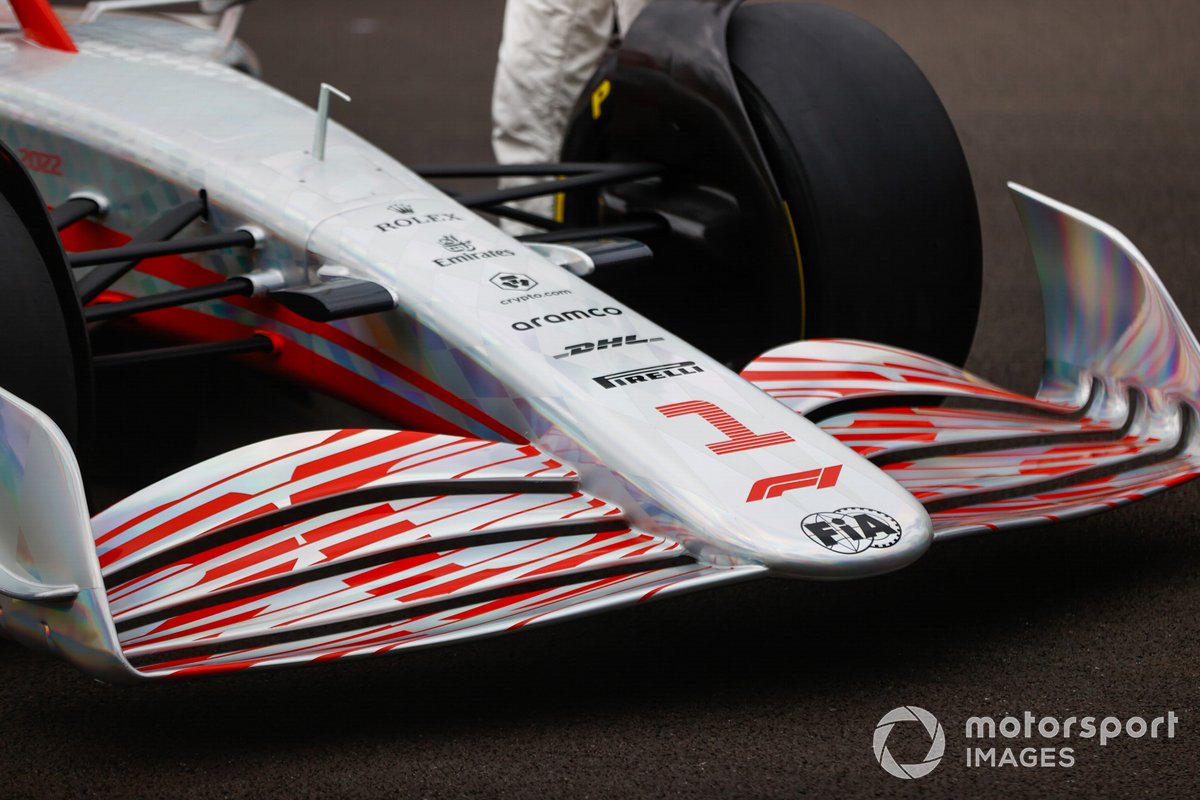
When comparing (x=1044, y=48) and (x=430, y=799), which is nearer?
(x=430, y=799)

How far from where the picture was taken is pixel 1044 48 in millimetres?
6582

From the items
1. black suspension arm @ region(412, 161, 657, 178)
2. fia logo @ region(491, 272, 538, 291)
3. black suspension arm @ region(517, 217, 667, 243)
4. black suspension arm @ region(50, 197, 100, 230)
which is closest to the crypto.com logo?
fia logo @ region(491, 272, 538, 291)

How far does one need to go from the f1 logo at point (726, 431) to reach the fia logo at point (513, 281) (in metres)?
0.32

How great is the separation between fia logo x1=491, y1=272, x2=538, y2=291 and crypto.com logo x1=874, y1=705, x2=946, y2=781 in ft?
2.34

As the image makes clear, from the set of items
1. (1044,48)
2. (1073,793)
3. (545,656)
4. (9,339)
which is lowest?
(1044,48)

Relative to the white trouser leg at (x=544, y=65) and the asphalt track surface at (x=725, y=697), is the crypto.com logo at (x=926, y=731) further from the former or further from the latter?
the white trouser leg at (x=544, y=65)

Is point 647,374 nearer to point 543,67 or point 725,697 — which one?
point 725,697

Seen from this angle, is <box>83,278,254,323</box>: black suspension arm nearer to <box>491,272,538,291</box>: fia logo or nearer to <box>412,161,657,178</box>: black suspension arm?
<box>491,272,538,291</box>: fia logo

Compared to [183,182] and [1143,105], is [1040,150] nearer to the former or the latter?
[1143,105]

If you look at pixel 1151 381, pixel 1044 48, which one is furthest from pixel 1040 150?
pixel 1151 381

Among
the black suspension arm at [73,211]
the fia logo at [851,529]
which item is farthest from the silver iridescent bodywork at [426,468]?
the black suspension arm at [73,211]

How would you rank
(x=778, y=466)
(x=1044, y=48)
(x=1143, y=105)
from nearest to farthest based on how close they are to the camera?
(x=778, y=466)
(x=1143, y=105)
(x=1044, y=48)

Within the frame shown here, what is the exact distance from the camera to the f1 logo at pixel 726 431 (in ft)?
5.73

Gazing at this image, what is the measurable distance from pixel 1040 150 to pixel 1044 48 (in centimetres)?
190
